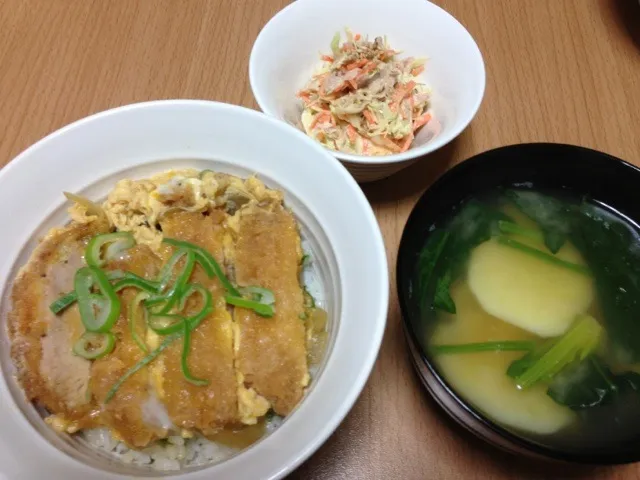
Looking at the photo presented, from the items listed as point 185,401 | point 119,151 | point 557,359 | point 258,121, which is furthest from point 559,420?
point 119,151

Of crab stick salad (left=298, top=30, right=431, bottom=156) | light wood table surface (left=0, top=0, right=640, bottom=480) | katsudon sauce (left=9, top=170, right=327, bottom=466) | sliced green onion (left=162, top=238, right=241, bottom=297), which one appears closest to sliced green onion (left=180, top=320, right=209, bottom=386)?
katsudon sauce (left=9, top=170, right=327, bottom=466)

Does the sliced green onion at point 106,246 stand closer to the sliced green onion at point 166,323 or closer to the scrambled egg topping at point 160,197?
the scrambled egg topping at point 160,197

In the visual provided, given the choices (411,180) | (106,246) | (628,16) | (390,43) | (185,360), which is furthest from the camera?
(628,16)

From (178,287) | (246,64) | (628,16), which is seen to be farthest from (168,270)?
(628,16)

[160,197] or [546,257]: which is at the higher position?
[160,197]

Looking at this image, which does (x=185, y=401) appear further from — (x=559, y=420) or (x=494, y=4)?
Answer: (x=494, y=4)

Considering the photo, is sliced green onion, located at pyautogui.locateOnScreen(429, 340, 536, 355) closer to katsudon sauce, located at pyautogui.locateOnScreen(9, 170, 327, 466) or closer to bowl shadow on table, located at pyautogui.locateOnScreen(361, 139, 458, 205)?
katsudon sauce, located at pyautogui.locateOnScreen(9, 170, 327, 466)

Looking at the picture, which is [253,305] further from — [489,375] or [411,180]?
[411,180]
